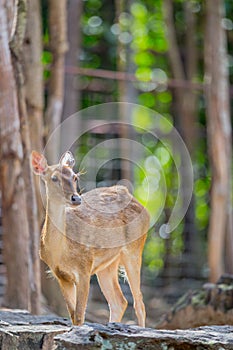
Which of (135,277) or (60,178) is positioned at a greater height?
(60,178)

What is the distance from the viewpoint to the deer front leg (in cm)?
677

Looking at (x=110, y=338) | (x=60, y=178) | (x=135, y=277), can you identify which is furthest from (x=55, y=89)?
(x=110, y=338)

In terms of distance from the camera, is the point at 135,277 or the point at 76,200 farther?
the point at 135,277

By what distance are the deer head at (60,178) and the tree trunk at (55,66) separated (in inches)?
208

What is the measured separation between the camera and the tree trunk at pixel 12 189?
361 inches

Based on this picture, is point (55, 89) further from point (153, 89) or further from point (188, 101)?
point (153, 89)

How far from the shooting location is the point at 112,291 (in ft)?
24.9

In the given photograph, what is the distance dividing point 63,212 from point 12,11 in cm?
305

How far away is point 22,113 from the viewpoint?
379 inches

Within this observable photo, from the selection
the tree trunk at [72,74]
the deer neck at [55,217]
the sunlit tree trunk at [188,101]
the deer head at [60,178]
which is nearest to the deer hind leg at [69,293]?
the deer neck at [55,217]

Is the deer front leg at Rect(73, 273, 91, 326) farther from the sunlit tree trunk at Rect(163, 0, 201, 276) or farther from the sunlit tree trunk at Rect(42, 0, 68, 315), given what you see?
the sunlit tree trunk at Rect(163, 0, 201, 276)

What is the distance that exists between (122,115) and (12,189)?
6.20 metres

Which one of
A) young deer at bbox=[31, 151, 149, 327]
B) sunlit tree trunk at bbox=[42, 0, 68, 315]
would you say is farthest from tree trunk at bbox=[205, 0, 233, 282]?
young deer at bbox=[31, 151, 149, 327]

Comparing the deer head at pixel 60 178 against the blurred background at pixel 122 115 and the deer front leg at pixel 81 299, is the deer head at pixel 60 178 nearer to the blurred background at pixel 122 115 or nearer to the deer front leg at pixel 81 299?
Answer: the deer front leg at pixel 81 299
